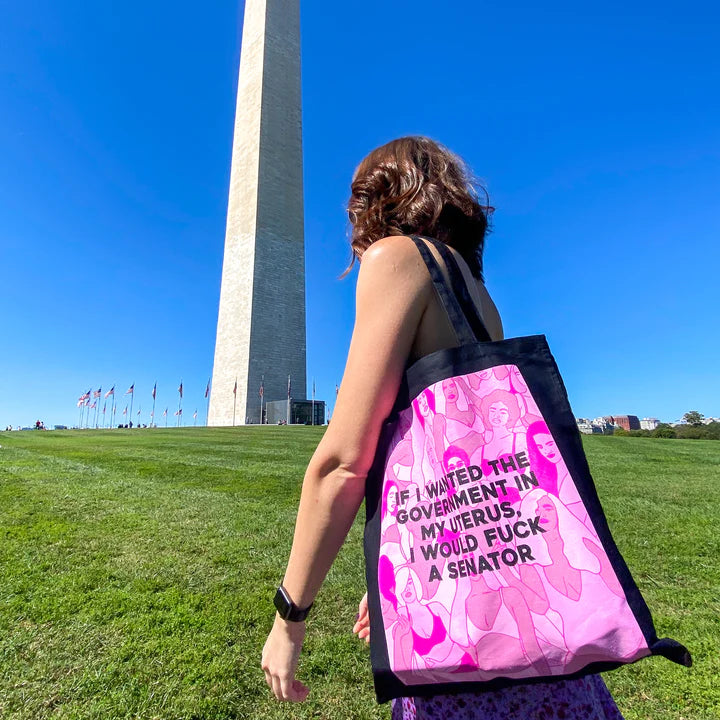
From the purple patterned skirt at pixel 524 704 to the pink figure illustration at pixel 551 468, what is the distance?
0.38 m

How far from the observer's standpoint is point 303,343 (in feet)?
101

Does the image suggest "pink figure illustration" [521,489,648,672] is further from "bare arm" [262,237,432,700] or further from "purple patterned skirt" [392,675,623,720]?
"bare arm" [262,237,432,700]

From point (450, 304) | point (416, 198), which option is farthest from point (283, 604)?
point (416, 198)

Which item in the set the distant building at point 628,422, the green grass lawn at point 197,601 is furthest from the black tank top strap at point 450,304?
the distant building at point 628,422

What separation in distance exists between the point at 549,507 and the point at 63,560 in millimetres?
3600

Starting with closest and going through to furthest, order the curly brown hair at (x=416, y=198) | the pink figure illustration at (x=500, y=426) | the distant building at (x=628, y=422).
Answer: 1. the pink figure illustration at (x=500, y=426)
2. the curly brown hair at (x=416, y=198)
3. the distant building at (x=628, y=422)

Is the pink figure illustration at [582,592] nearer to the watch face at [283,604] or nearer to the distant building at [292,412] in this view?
the watch face at [283,604]

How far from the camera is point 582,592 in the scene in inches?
31.6

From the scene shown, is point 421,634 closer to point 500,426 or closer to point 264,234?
point 500,426

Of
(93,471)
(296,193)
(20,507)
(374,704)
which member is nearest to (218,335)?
(296,193)

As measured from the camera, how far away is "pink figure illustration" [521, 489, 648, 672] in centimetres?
79

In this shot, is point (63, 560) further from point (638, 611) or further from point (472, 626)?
point (638, 611)

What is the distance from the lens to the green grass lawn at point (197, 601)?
210cm

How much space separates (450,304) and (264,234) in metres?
29.9
